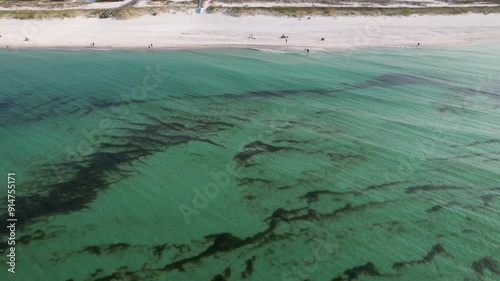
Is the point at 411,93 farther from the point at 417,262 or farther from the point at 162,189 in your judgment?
the point at 162,189

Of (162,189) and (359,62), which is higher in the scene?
Result: (359,62)

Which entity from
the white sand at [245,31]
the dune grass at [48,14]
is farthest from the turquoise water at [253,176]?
the dune grass at [48,14]

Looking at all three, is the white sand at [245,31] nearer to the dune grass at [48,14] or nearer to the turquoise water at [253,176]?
the dune grass at [48,14]

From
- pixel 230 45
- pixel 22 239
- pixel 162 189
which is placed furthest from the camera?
pixel 230 45

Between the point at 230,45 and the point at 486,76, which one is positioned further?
the point at 230,45

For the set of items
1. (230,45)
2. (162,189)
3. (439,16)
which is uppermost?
(439,16)

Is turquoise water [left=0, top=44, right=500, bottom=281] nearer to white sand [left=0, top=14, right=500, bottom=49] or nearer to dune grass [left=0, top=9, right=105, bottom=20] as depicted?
white sand [left=0, top=14, right=500, bottom=49]

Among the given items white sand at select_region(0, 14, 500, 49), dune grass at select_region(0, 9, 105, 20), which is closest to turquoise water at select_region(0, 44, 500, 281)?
white sand at select_region(0, 14, 500, 49)

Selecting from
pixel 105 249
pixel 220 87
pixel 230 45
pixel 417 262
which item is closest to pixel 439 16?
pixel 230 45
